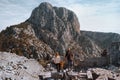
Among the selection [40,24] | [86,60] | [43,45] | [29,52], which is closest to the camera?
[86,60]

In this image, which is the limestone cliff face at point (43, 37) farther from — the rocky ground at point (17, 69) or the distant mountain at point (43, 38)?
the rocky ground at point (17, 69)

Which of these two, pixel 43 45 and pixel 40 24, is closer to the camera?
pixel 43 45

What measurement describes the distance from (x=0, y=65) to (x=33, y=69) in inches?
168

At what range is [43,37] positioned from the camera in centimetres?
17688

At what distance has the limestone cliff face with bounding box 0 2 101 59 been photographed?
15675 centimetres

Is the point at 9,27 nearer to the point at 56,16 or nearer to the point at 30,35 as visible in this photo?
the point at 30,35

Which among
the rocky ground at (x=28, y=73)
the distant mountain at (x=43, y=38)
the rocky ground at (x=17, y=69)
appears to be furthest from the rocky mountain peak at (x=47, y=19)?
the rocky ground at (x=28, y=73)

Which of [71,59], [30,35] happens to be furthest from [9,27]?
[71,59]

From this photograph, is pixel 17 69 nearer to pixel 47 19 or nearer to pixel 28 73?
pixel 28 73

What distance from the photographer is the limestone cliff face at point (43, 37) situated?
157m

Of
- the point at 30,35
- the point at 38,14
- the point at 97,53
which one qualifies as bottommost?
the point at 97,53

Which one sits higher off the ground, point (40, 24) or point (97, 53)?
point (40, 24)

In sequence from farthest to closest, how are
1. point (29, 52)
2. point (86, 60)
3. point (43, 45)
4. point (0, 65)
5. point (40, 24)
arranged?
point (40, 24) → point (43, 45) → point (29, 52) → point (86, 60) → point (0, 65)

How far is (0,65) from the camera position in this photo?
27.1 metres
